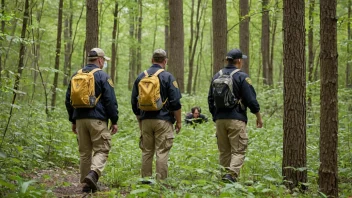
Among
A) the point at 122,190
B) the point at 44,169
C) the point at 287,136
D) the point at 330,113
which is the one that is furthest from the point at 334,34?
the point at 44,169

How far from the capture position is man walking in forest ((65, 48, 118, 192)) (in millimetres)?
5844

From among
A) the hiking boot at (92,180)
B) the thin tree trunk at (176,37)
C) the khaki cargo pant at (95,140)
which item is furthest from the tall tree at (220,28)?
the hiking boot at (92,180)

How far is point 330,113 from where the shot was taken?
221 inches

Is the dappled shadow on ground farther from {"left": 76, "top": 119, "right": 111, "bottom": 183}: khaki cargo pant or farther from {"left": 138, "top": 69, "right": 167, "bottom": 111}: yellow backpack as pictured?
{"left": 138, "top": 69, "right": 167, "bottom": 111}: yellow backpack

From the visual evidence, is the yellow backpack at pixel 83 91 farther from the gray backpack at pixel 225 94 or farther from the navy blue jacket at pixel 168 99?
the gray backpack at pixel 225 94

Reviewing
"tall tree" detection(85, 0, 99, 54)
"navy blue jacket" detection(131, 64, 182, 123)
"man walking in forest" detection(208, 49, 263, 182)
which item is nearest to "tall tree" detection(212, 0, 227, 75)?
"tall tree" detection(85, 0, 99, 54)

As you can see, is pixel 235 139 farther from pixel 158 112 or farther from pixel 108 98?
pixel 108 98

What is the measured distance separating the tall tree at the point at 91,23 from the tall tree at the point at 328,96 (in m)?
5.31

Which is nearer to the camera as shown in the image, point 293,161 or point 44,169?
point 293,161

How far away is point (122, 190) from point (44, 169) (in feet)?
7.49

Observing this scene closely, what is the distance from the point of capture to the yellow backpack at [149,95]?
235 inches

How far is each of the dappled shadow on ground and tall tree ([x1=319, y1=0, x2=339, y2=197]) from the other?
3.28 m

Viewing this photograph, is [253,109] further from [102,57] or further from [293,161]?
[102,57]

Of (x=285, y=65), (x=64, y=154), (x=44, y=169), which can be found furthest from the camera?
(x=64, y=154)
